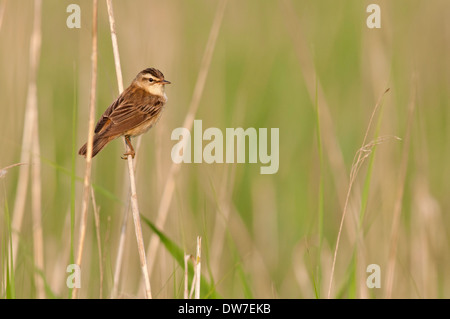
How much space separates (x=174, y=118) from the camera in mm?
6125

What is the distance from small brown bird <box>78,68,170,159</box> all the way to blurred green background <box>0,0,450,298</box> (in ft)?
0.71

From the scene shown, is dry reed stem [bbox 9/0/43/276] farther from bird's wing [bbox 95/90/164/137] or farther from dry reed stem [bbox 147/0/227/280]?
dry reed stem [bbox 147/0/227/280]

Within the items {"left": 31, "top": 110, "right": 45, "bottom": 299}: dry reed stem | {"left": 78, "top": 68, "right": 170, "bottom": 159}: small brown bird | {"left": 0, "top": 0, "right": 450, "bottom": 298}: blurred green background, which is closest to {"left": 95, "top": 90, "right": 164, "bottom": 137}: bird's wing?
{"left": 78, "top": 68, "right": 170, "bottom": 159}: small brown bird

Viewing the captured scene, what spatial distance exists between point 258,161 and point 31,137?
8.89ft

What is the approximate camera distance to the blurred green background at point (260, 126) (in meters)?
4.97

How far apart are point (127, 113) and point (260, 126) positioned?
2.65 meters

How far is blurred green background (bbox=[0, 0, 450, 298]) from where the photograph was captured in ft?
16.3

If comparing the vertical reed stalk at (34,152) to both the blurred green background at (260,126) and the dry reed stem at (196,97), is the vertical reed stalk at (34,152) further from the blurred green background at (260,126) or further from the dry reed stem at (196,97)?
the dry reed stem at (196,97)

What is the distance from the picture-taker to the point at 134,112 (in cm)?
409

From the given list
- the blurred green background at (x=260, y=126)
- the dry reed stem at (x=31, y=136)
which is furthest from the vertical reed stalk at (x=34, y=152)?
the blurred green background at (x=260, y=126)
